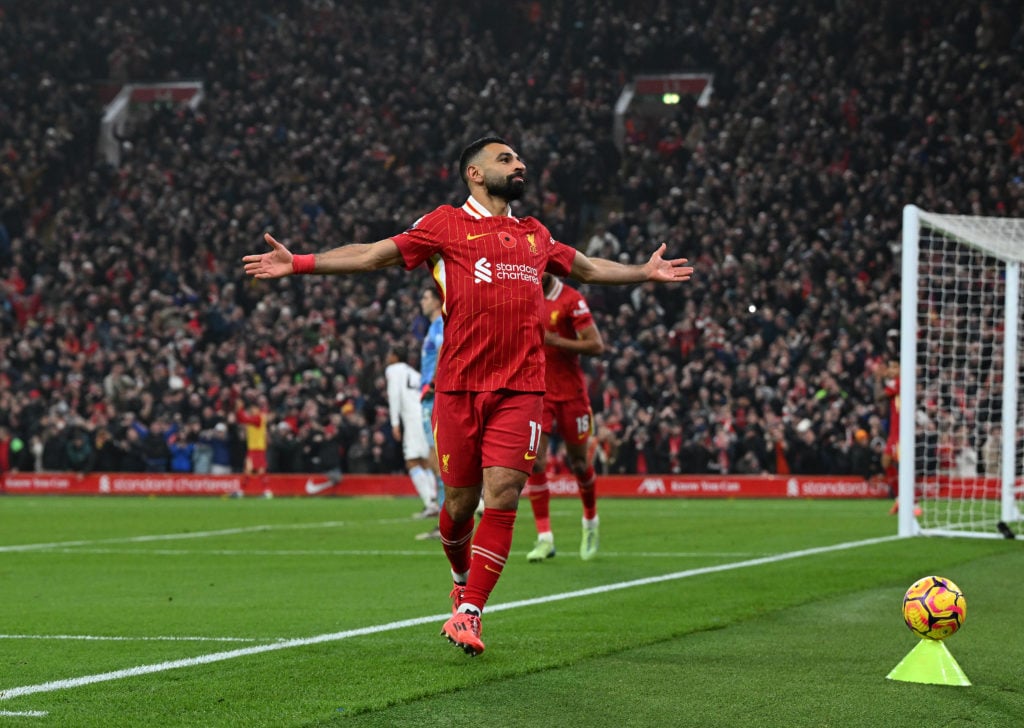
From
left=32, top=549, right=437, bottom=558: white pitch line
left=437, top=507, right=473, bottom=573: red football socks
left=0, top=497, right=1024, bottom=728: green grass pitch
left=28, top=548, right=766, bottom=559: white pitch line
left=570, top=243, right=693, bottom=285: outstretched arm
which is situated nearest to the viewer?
left=0, top=497, right=1024, bottom=728: green grass pitch

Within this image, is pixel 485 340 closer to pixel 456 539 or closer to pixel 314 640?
pixel 456 539

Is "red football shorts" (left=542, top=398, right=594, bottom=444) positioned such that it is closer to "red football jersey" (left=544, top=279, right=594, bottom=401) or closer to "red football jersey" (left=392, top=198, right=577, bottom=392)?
"red football jersey" (left=544, top=279, right=594, bottom=401)

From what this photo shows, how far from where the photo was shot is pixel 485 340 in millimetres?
6664

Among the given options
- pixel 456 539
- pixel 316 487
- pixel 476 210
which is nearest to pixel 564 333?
pixel 456 539

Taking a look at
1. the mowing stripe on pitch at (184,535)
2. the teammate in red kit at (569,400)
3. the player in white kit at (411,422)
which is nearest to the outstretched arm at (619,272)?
the teammate in red kit at (569,400)

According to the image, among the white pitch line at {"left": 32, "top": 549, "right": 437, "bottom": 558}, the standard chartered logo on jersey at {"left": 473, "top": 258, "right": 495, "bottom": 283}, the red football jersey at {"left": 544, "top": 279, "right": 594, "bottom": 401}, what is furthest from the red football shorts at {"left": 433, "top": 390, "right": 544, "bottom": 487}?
the white pitch line at {"left": 32, "top": 549, "right": 437, "bottom": 558}

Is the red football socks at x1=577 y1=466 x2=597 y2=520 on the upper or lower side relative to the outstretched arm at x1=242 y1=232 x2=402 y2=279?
lower

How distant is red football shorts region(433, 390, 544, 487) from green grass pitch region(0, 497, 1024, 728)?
2.78 ft

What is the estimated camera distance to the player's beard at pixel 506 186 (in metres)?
6.85

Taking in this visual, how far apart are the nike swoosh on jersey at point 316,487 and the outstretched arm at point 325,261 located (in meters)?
21.1

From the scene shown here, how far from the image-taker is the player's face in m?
6.86

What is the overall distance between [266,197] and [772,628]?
98.7 feet

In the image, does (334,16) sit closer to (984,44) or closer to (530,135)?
(530,135)

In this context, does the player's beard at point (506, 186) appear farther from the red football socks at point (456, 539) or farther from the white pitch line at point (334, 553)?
the white pitch line at point (334, 553)
